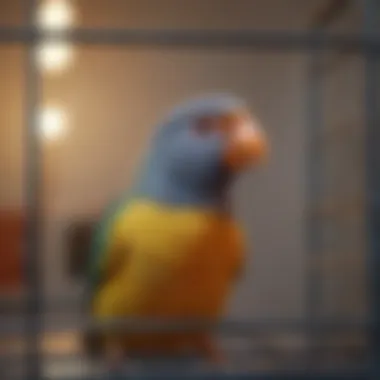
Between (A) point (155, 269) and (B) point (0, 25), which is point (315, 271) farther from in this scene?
(B) point (0, 25)

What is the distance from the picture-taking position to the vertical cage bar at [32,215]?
2.24 ft

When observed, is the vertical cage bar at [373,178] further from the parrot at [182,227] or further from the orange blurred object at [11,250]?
the orange blurred object at [11,250]

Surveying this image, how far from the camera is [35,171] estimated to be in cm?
68

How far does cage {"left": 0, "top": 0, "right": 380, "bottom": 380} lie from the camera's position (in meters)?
0.69

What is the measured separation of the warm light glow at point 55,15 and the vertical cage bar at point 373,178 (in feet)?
0.52

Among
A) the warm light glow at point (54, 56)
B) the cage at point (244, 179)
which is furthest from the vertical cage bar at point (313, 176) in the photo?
the warm light glow at point (54, 56)

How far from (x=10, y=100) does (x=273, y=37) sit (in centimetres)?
14

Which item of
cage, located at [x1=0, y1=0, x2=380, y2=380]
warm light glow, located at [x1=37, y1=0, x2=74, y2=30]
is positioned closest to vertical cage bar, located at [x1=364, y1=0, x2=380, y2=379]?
cage, located at [x1=0, y1=0, x2=380, y2=380]

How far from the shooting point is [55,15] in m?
0.70

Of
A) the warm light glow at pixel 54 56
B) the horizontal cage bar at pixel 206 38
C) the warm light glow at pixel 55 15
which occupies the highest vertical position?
the warm light glow at pixel 55 15

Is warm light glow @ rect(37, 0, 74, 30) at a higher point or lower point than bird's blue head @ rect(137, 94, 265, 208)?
higher

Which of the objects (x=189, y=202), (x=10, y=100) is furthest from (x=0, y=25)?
(x=189, y=202)

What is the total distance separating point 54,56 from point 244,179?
125 mm

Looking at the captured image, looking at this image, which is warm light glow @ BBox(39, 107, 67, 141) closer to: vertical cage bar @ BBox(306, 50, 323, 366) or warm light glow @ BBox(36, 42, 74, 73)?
warm light glow @ BBox(36, 42, 74, 73)
